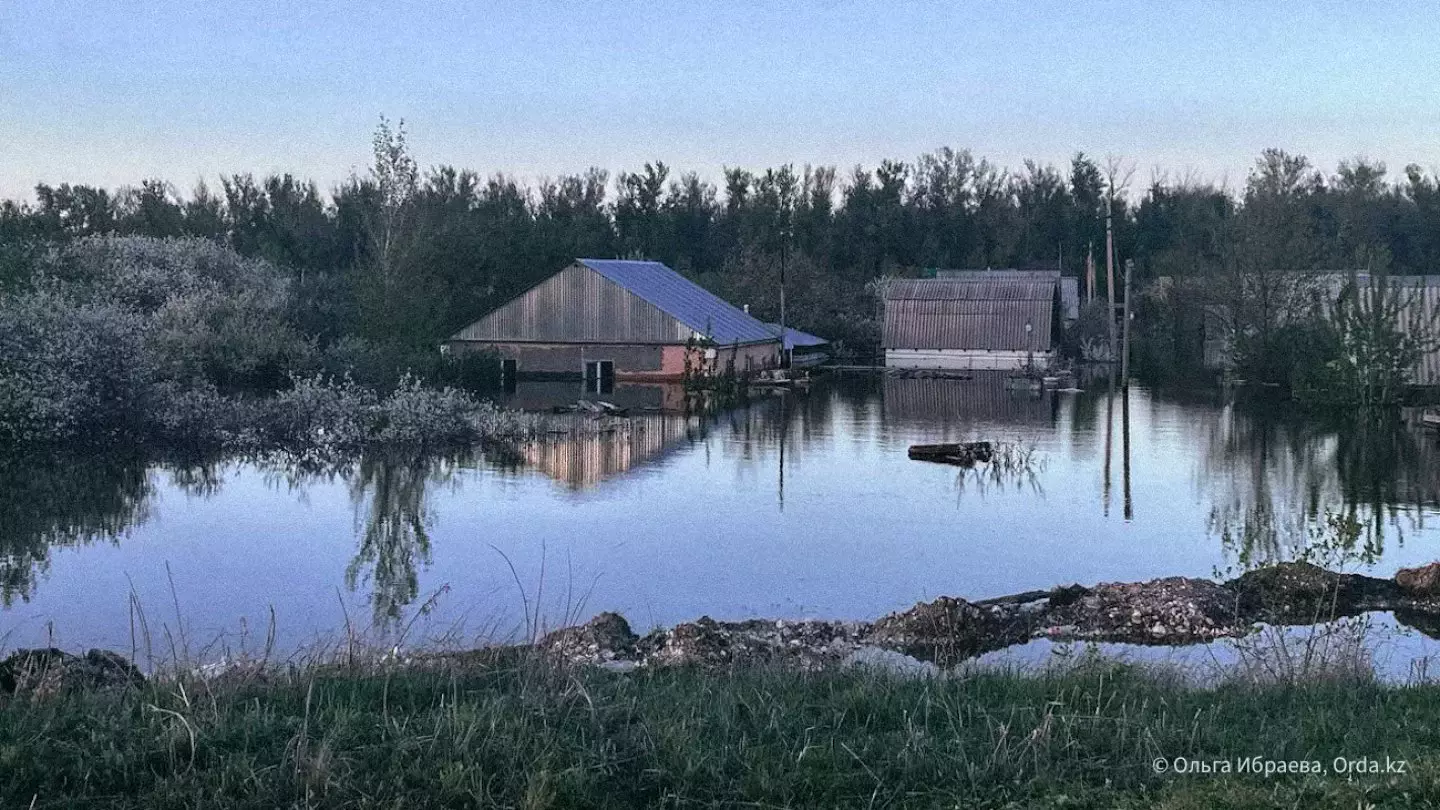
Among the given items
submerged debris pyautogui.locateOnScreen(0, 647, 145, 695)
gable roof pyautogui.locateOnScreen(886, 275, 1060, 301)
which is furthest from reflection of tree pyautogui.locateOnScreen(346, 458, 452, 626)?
gable roof pyautogui.locateOnScreen(886, 275, 1060, 301)

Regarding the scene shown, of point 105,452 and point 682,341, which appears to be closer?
point 105,452

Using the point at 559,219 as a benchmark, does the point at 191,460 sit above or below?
below

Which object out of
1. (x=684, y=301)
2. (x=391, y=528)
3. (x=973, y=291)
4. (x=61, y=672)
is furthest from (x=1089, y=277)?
(x=61, y=672)

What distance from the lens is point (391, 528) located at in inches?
699

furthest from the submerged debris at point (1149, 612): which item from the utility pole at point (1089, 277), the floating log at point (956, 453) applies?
the utility pole at point (1089, 277)

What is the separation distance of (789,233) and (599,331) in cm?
2921

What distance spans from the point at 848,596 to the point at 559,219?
191 ft

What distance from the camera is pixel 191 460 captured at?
24109 millimetres

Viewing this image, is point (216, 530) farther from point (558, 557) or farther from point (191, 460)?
point (191, 460)

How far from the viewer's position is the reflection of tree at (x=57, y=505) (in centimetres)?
1539

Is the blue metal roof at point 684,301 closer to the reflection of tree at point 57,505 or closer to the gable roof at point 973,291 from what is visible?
the gable roof at point 973,291

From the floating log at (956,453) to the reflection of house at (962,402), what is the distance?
21.9 ft

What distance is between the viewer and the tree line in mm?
48156

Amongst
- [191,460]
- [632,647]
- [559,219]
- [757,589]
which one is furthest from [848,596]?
[559,219]
